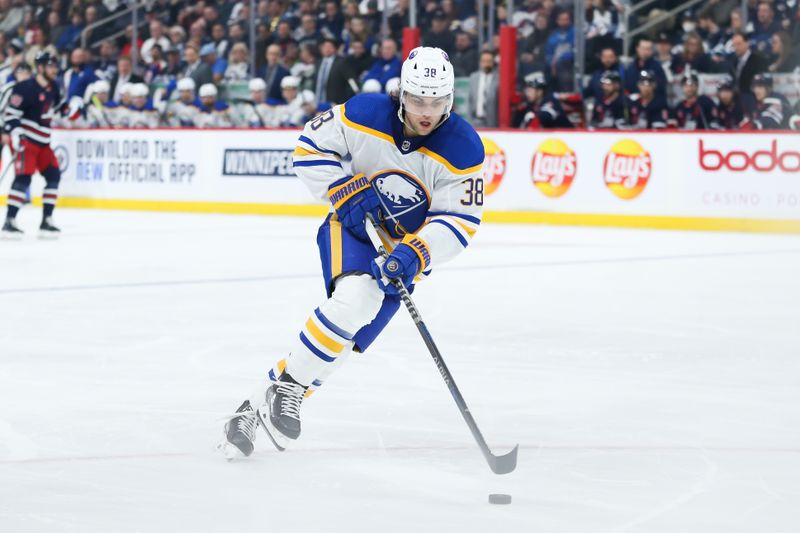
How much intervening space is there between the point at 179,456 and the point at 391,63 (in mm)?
10419

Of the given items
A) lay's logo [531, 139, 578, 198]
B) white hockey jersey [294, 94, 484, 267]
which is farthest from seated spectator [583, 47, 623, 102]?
white hockey jersey [294, 94, 484, 267]

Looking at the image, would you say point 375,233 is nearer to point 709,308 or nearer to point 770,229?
point 709,308

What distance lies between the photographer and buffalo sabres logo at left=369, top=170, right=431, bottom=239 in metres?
3.94

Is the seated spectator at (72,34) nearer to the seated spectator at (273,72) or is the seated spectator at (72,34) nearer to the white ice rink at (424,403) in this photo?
the seated spectator at (273,72)

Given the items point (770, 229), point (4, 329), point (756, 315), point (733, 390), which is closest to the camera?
point (733, 390)

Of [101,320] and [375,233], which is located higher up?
[375,233]

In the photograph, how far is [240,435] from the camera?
381cm

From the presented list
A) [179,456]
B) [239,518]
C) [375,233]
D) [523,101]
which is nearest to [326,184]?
[375,233]

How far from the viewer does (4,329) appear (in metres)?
6.43

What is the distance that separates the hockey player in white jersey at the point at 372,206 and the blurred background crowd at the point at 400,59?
872 cm

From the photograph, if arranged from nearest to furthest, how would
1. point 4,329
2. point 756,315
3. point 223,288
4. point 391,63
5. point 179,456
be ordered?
point 179,456 < point 4,329 < point 756,315 < point 223,288 < point 391,63

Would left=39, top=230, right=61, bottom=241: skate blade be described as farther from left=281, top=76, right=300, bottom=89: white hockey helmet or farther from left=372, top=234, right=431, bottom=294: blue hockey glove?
left=372, top=234, right=431, bottom=294: blue hockey glove

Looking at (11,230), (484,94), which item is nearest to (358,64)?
(484,94)

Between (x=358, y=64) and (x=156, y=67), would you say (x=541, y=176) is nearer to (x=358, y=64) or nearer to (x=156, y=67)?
(x=358, y=64)
